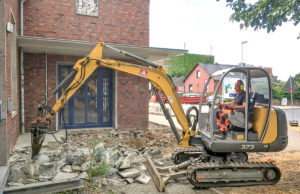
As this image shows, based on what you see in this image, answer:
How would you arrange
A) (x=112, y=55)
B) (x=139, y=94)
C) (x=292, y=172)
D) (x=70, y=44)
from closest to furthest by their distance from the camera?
(x=292, y=172), (x=70, y=44), (x=112, y=55), (x=139, y=94)

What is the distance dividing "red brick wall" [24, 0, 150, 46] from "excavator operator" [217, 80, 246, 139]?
6104mm

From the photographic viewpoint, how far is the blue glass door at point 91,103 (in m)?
9.99

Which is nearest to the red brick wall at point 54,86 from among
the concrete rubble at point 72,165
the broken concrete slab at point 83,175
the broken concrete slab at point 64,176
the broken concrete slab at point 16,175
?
the concrete rubble at point 72,165

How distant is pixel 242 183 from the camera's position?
5.19 meters

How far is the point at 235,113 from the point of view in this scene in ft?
17.4

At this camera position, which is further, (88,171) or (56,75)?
(56,75)

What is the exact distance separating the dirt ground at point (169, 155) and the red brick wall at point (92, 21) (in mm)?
A: 3780

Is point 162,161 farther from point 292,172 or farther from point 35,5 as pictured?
point 35,5

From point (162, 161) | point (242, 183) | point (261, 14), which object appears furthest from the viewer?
point (261, 14)

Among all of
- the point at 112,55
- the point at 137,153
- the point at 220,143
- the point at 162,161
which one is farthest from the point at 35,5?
the point at 220,143

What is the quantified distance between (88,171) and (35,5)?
6.75m

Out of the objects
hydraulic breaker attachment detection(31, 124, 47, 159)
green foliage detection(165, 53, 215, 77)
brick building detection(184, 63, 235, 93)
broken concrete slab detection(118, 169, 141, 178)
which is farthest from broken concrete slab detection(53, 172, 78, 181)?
green foliage detection(165, 53, 215, 77)

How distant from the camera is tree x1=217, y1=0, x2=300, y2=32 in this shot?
6684 millimetres

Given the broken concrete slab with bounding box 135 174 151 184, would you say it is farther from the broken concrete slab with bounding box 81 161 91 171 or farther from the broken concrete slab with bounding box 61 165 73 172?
the broken concrete slab with bounding box 61 165 73 172
